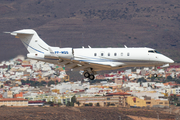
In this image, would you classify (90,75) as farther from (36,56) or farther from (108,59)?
(36,56)

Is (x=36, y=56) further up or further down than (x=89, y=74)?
further up

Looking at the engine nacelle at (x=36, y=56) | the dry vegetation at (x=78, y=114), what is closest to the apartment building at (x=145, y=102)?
the dry vegetation at (x=78, y=114)

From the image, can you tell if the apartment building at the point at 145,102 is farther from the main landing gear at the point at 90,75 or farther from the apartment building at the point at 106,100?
the main landing gear at the point at 90,75

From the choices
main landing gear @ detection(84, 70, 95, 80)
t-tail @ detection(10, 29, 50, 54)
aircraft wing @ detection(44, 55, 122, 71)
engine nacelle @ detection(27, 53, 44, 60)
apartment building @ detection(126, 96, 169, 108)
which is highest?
t-tail @ detection(10, 29, 50, 54)

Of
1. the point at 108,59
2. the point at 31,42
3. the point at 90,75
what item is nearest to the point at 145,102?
the point at 90,75

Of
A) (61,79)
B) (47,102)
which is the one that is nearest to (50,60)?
(47,102)

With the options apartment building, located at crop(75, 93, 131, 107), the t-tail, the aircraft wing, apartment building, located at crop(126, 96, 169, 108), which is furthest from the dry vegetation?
the aircraft wing

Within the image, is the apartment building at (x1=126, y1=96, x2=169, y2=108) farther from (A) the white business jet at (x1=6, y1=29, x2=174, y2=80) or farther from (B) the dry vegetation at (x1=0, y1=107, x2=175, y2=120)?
(A) the white business jet at (x1=6, y1=29, x2=174, y2=80)

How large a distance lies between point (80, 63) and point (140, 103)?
8378cm

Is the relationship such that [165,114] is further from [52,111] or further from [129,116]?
[52,111]

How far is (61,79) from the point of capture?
186000mm

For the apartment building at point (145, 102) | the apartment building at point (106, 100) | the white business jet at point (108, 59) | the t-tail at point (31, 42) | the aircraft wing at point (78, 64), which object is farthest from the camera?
the apartment building at point (145, 102)

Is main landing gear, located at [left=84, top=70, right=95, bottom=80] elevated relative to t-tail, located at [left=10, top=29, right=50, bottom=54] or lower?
lower

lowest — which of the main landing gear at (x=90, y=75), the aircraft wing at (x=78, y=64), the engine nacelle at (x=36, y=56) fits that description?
the main landing gear at (x=90, y=75)
